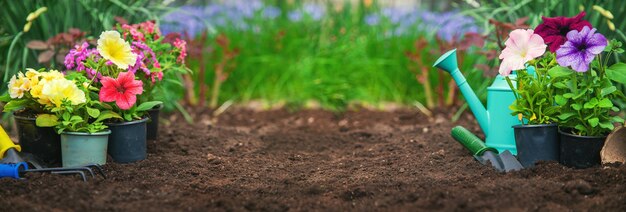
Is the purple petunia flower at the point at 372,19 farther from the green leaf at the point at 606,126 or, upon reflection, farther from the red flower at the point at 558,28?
A: the green leaf at the point at 606,126

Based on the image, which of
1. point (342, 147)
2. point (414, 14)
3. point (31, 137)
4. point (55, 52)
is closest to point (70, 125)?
point (31, 137)

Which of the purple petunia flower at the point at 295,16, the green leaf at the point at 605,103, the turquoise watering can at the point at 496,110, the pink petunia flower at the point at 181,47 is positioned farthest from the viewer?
the purple petunia flower at the point at 295,16

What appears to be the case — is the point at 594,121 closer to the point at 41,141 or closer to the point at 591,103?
the point at 591,103

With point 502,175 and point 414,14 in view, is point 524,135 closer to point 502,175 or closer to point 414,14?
point 502,175

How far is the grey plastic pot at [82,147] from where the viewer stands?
2547 mm

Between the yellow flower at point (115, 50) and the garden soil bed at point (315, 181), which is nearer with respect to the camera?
the garden soil bed at point (315, 181)

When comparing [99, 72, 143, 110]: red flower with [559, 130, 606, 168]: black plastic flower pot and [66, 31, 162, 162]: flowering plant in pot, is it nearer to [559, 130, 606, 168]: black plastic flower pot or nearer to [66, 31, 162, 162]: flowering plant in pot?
[66, 31, 162, 162]: flowering plant in pot

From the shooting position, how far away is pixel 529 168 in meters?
2.47

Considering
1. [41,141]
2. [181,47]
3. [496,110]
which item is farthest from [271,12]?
[41,141]

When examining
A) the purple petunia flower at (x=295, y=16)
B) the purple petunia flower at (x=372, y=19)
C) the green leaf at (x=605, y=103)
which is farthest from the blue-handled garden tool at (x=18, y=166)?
the purple petunia flower at (x=372, y=19)

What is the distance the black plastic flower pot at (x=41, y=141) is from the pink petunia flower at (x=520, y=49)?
161 centimetres

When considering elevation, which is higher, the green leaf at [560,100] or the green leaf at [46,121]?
the green leaf at [560,100]

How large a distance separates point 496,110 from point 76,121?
156cm

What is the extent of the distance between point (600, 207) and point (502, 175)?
0.42 metres
